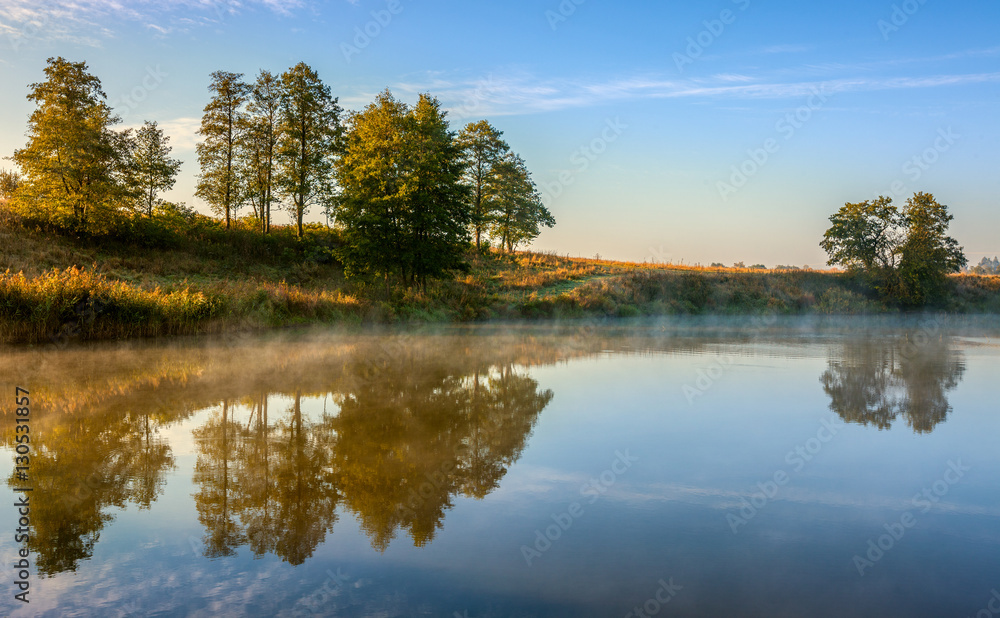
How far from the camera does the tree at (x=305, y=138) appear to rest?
134 feet

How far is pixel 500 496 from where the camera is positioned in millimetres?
5793

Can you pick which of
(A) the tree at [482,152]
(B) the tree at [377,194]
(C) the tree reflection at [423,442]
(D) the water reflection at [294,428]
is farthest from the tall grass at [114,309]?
(A) the tree at [482,152]

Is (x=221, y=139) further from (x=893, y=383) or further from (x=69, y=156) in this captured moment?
(x=893, y=383)

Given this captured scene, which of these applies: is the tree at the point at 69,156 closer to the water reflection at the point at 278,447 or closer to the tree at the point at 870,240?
the water reflection at the point at 278,447

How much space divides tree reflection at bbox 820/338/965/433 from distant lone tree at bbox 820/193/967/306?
31418 millimetres

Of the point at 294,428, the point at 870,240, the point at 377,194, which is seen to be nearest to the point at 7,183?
the point at 377,194

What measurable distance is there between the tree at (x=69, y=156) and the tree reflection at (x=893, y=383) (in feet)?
116

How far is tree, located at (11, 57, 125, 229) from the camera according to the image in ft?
106

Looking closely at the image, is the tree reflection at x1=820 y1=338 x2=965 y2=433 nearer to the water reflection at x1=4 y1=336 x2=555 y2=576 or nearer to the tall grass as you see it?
the water reflection at x1=4 y1=336 x2=555 y2=576

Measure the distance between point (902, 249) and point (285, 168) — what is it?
45415 millimetres

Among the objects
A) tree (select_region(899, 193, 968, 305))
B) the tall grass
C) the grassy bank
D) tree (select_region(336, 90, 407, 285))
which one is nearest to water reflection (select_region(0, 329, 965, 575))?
the tall grass

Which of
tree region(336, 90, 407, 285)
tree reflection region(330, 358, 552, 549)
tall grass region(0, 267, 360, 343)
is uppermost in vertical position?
tree region(336, 90, 407, 285)

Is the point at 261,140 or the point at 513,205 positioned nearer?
the point at 261,140

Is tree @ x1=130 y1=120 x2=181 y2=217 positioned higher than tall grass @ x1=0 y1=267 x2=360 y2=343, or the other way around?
tree @ x1=130 y1=120 x2=181 y2=217
